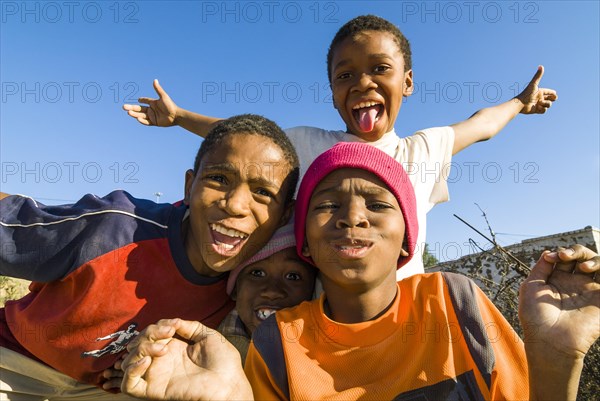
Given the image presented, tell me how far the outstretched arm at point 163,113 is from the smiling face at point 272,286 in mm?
1384

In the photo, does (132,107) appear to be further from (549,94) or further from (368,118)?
(549,94)

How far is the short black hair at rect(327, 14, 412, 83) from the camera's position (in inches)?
112

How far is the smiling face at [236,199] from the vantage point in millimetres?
2189

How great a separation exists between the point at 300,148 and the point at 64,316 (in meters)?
1.48

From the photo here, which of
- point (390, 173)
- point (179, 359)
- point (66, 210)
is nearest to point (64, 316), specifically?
point (66, 210)

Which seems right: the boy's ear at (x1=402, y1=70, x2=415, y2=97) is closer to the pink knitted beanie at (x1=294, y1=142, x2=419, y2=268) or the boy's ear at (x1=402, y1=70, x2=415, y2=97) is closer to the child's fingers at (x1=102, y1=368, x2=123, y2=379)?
the pink knitted beanie at (x1=294, y1=142, x2=419, y2=268)

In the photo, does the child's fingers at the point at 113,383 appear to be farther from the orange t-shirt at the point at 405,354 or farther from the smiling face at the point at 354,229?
the smiling face at the point at 354,229

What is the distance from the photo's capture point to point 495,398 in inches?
64.3

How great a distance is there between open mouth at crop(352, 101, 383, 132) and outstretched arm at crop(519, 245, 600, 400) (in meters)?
1.35

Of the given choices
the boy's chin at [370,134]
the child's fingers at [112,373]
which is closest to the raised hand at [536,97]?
the boy's chin at [370,134]

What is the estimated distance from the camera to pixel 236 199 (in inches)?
84.4

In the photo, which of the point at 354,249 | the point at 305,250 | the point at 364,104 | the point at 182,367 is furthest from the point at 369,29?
the point at 182,367

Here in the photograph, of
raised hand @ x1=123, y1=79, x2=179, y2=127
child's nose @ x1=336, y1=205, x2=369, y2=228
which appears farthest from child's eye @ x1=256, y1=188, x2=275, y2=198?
raised hand @ x1=123, y1=79, x2=179, y2=127

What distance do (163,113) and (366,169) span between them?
2.00 metres
